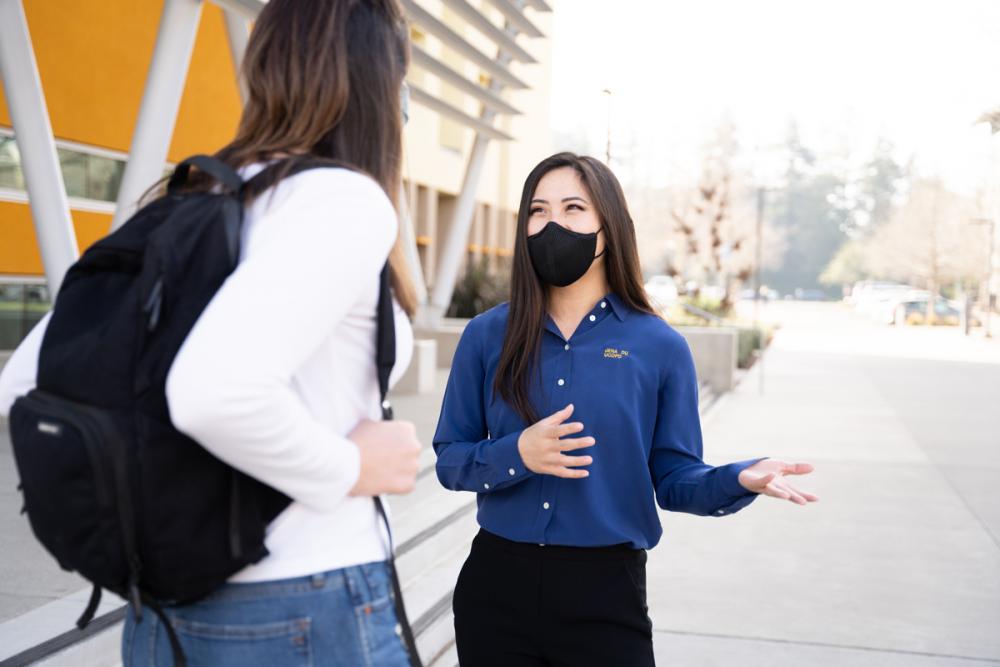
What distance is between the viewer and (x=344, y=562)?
1.53 metres

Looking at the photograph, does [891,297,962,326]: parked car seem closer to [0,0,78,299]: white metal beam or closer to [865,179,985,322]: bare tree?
[865,179,985,322]: bare tree

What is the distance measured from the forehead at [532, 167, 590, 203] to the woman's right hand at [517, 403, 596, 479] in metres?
0.68

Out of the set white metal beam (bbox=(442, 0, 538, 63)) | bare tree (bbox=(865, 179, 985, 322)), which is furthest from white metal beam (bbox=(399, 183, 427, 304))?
bare tree (bbox=(865, 179, 985, 322))

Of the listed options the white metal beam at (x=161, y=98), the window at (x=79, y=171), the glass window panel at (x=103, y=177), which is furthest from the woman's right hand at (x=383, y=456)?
the glass window panel at (x=103, y=177)

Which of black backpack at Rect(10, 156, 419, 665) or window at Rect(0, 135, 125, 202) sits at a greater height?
window at Rect(0, 135, 125, 202)

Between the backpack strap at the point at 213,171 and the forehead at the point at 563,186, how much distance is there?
150 centimetres

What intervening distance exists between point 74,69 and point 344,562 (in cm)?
1303

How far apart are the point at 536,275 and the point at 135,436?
170cm

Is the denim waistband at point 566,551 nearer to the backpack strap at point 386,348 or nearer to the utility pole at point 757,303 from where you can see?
the backpack strap at point 386,348

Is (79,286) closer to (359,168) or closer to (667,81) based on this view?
(359,168)

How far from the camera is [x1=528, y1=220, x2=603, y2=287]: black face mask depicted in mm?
2870

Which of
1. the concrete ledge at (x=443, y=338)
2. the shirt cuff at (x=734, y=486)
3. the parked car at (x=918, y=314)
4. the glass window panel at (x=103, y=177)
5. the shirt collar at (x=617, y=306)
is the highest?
the glass window panel at (x=103, y=177)

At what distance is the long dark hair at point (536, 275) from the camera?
9.38 feet

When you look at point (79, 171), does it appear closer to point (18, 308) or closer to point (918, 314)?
point (18, 308)
